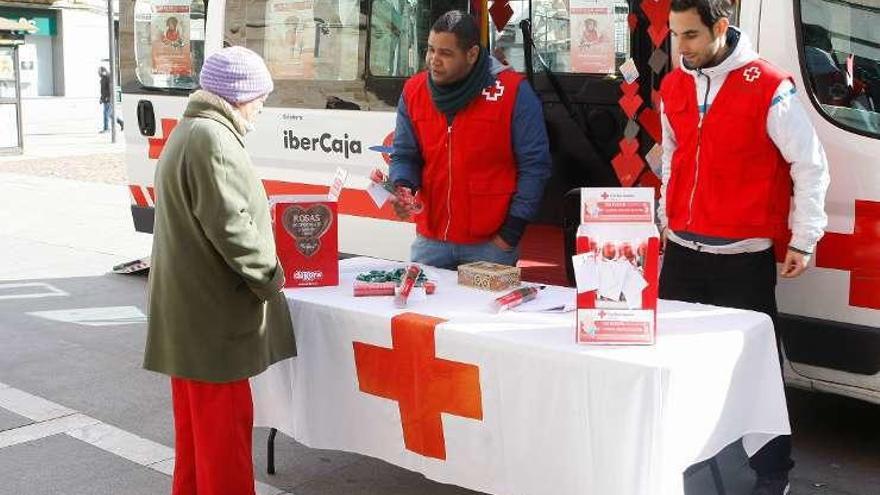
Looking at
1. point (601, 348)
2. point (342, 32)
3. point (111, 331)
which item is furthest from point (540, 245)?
point (601, 348)

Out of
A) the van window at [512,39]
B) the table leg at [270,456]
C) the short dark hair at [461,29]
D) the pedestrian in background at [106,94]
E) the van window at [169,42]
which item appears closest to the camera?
the short dark hair at [461,29]

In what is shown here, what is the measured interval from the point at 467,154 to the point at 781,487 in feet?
5.25

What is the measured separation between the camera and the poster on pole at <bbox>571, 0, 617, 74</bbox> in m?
5.59

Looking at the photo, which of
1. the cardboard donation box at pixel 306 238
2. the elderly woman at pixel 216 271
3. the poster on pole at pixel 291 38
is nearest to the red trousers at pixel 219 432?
the elderly woman at pixel 216 271

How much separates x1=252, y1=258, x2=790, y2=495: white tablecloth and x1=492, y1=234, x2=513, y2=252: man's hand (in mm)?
503

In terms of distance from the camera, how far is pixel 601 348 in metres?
2.82

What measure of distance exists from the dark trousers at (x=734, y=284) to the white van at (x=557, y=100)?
456 millimetres

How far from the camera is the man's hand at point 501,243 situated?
13.3 feet

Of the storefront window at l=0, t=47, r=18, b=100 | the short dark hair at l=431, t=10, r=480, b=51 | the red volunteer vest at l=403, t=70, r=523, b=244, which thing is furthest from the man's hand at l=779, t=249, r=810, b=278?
the storefront window at l=0, t=47, r=18, b=100

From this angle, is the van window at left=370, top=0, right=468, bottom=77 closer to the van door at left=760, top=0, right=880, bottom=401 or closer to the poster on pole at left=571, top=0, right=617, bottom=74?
the poster on pole at left=571, top=0, right=617, bottom=74

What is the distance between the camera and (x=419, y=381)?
3201mm

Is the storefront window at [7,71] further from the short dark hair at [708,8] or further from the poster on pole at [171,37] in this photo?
the short dark hair at [708,8]

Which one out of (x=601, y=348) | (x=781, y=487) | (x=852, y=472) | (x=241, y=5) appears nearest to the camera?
(x=601, y=348)

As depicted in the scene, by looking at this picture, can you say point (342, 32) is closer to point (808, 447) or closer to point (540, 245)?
point (540, 245)
